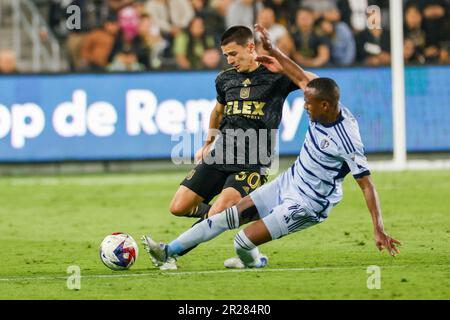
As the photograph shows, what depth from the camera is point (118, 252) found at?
9.92 meters

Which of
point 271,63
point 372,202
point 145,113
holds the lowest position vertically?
point 372,202

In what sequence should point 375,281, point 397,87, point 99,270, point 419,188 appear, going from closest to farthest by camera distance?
point 375,281 → point 99,270 → point 419,188 → point 397,87

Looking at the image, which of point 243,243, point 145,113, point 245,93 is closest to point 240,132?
point 245,93

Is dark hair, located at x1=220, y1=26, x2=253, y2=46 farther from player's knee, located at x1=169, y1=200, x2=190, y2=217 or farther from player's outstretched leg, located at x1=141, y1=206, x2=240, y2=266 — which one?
player's outstretched leg, located at x1=141, y1=206, x2=240, y2=266

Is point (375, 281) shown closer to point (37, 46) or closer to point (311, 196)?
point (311, 196)

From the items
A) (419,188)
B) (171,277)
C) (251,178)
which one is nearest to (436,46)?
(419,188)

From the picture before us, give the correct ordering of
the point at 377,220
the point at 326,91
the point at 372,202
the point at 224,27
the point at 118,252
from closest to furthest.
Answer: the point at 377,220, the point at 372,202, the point at 326,91, the point at 118,252, the point at 224,27

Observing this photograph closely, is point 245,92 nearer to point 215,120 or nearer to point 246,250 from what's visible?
point 215,120

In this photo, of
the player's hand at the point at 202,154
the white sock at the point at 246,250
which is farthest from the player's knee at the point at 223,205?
the player's hand at the point at 202,154

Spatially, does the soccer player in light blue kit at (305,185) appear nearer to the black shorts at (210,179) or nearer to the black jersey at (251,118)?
the black shorts at (210,179)

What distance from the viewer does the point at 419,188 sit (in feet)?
54.7

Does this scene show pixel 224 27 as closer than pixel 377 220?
No

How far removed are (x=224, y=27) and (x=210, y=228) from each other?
1174cm

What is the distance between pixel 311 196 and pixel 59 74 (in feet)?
36.2
